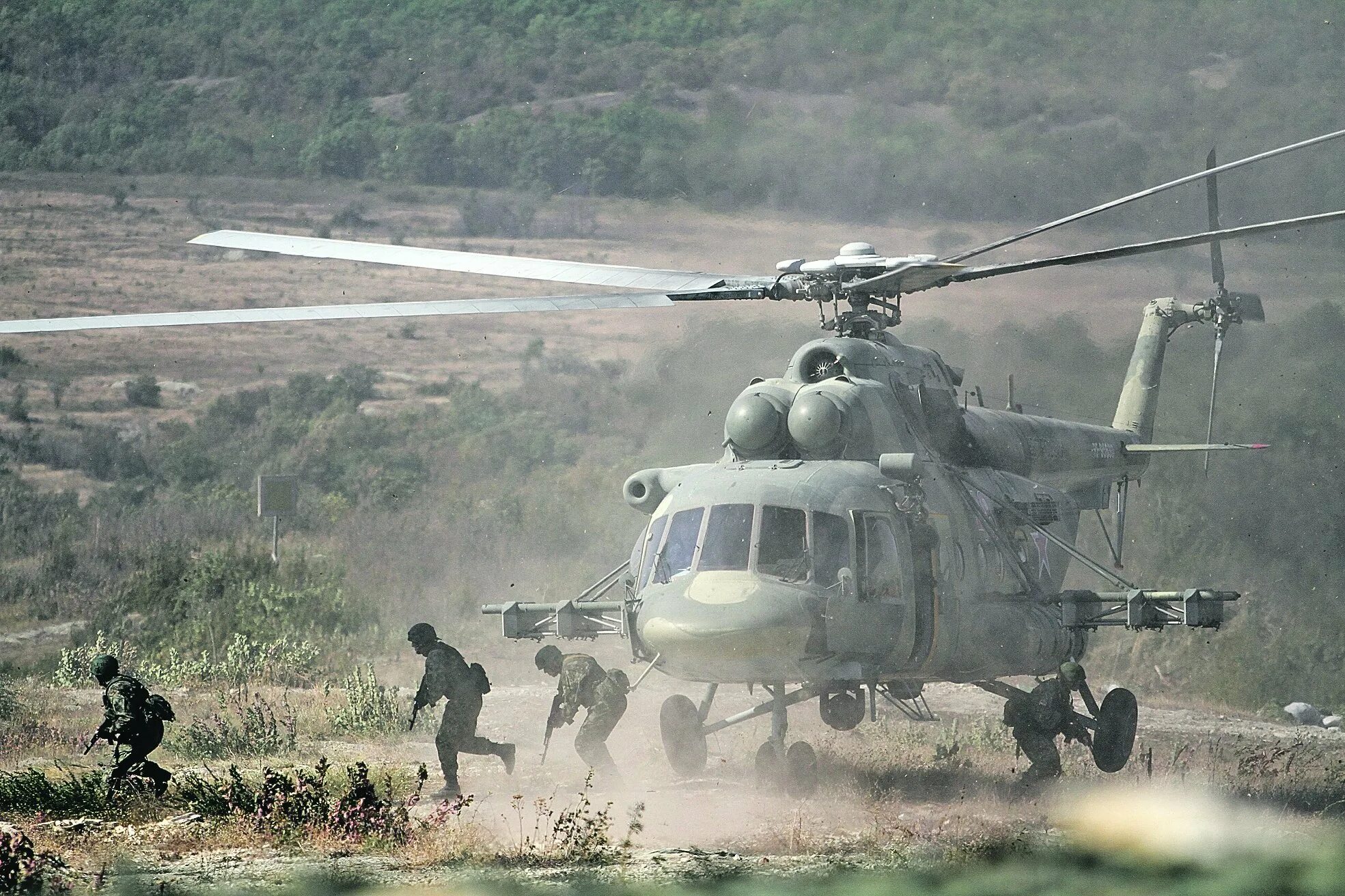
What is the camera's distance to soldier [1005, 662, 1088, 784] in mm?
12836

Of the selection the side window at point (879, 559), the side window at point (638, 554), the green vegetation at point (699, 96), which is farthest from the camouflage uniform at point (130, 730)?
the green vegetation at point (699, 96)

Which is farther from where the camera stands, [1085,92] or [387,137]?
[387,137]

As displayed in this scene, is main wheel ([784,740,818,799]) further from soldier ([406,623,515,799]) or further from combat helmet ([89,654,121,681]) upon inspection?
combat helmet ([89,654,121,681])

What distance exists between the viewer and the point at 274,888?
182 inches

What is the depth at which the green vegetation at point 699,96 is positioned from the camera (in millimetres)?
34625

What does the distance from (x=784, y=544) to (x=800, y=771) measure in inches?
70.0

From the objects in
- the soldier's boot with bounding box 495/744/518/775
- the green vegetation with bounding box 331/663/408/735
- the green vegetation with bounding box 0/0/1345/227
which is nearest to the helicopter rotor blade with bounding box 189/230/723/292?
the soldier's boot with bounding box 495/744/518/775

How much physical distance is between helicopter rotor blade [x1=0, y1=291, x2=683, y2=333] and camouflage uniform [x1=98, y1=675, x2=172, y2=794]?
8.28 feet

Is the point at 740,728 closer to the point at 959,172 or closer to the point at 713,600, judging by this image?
the point at 713,600

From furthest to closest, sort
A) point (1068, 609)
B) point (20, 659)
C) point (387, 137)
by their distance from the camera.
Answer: point (387, 137)
point (20, 659)
point (1068, 609)

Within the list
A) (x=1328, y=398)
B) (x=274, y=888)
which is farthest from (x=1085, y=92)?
(x=274, y=888)

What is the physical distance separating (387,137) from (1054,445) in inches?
1516

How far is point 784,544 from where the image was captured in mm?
11750

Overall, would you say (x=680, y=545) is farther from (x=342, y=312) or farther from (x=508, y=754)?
(x=342, y=312)
